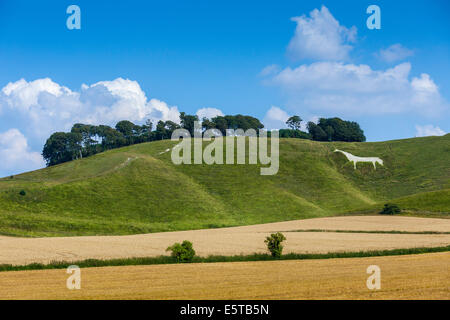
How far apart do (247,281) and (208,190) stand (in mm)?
94442

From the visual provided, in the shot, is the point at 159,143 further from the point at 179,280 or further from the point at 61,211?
the point at 179,280

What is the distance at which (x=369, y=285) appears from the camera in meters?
24.7

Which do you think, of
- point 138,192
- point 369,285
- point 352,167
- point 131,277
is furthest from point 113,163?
point 369,285

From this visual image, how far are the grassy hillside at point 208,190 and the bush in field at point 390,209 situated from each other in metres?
3.26

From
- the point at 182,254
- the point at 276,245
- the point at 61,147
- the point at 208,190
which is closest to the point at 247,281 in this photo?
the point at 182,254

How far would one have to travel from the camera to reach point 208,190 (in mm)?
122438

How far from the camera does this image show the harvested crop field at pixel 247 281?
A: 23156 mm

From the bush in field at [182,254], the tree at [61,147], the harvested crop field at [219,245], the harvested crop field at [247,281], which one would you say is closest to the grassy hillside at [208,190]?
the harvested crop field at [219,245]

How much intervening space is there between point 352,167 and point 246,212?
5012cm

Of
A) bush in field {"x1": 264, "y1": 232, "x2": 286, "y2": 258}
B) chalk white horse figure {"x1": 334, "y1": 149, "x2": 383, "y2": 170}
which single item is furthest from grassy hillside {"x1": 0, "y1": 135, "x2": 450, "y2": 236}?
bush in field {"x1": 264, "y1": 232, "x2": 286, "y2": 258}

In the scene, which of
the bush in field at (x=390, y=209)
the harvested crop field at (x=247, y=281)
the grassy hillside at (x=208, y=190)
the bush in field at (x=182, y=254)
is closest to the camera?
the harvested crop field at (x=247, y=281)

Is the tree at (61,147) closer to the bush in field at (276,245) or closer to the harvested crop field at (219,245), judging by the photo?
the harvested crop field at (219,245)

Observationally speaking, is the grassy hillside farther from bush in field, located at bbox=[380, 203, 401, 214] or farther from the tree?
the tree
